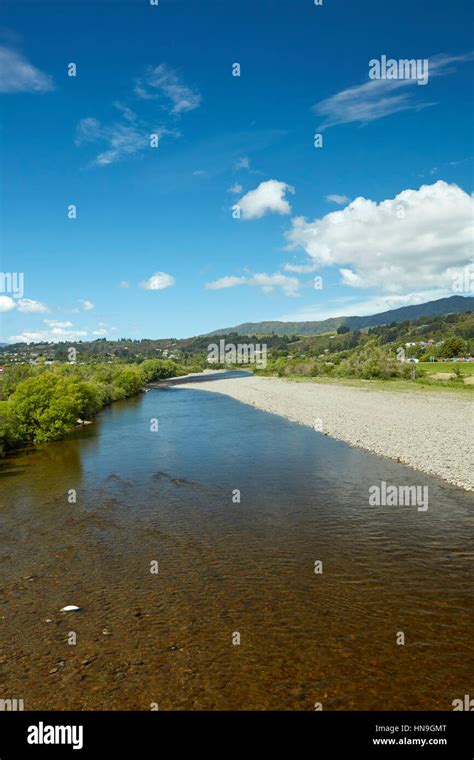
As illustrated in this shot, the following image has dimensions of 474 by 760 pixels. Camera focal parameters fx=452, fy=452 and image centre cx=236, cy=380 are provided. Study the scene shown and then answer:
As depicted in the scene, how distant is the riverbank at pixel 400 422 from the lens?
33719 millimetres

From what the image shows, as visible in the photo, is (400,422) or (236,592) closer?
(236,592)

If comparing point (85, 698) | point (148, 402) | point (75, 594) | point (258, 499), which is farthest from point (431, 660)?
point (148, 402)

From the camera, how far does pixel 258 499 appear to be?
27.9 metres

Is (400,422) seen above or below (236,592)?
above

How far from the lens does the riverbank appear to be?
33719 mm

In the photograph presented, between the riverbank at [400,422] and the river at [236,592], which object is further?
the riverbank at [400,422]

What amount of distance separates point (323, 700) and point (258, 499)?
16.5 meters

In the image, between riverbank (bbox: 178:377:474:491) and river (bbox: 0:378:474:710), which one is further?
riverbank (bbox: 178:377:474:491)

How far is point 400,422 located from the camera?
50156 mm

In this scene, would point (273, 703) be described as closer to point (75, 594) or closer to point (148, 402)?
point (75, 594)

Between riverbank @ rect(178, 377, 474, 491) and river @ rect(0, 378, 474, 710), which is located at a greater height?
riverbank @ rect(178, 377, 474, 491)

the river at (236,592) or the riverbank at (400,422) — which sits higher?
the riverbank at (400,422)
